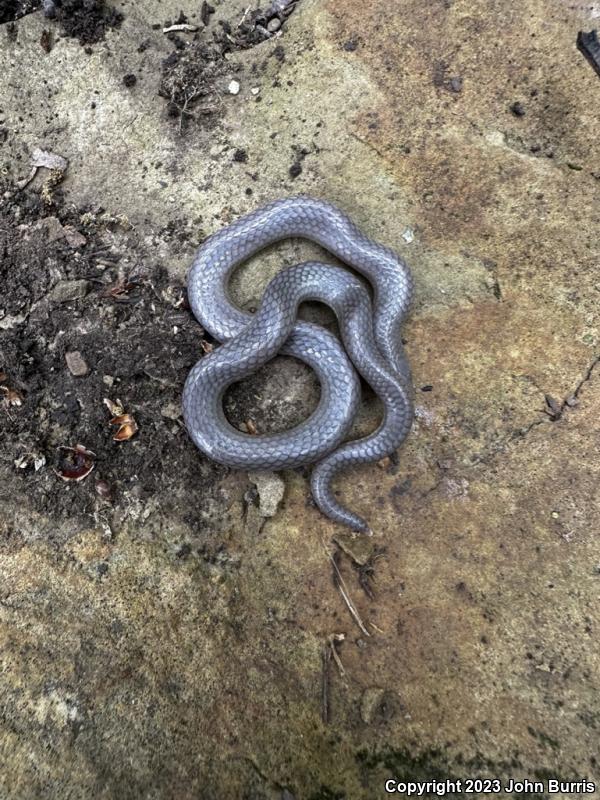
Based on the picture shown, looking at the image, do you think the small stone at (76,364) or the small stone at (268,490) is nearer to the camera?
the small stone at (268,490)

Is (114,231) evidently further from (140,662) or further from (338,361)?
(140,662)

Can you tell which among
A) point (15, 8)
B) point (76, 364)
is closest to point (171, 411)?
point (76, 364)

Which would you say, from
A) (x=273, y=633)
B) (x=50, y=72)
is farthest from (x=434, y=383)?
→ (x=50, y=72)

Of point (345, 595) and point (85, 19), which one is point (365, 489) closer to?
point (345, 595)

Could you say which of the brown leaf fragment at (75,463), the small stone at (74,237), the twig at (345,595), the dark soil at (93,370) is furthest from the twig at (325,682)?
the small stone at (74,237)

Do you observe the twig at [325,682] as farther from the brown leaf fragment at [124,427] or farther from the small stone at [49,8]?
the small stone at [49,8]

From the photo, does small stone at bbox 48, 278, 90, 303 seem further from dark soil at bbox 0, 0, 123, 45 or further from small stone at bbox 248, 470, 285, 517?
dark soil at bbox 0, 0, 123, 45
